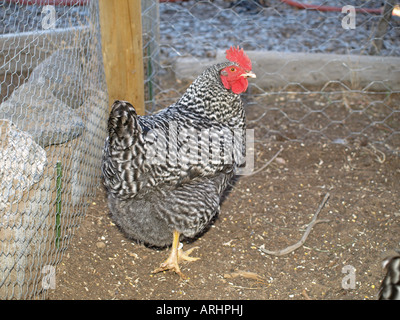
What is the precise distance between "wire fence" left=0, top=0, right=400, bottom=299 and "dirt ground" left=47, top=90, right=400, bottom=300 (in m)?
0.22

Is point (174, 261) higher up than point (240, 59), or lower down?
lower down

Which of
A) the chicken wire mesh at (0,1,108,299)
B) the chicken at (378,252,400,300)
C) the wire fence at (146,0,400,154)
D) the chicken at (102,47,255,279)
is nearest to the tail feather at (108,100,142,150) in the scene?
the chicken at (102,47,255,279)

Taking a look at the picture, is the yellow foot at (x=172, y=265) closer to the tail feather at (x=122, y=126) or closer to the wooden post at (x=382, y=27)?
the tail feather at (x=122, y=126)

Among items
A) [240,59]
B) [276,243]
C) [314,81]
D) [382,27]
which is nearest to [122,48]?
[240,59]

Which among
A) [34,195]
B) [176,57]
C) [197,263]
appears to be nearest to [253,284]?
[197,263]

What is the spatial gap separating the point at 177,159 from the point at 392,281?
1186 millimetres

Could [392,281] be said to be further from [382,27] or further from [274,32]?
[274,32]

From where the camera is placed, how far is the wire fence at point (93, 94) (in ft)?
6.92

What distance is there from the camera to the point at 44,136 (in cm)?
232

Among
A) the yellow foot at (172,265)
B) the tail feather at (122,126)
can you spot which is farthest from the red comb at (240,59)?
the yellow foot at (172,265)

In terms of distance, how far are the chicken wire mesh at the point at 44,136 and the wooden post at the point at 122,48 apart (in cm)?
7

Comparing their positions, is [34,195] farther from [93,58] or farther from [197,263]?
[93,58]

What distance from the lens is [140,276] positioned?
2533 mm

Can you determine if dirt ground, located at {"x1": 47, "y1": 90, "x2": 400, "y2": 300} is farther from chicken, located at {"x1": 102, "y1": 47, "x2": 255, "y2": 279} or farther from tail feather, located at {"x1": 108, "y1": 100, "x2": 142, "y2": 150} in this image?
tail feather, located at {"x1": 108, "y1": 100, "x2": 142, "y2": 150}
